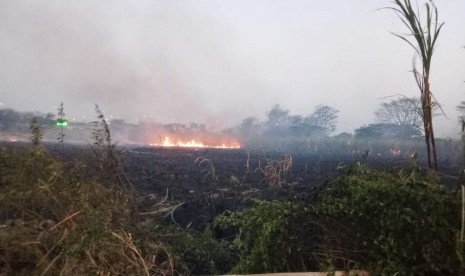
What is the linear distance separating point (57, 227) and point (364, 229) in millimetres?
2650

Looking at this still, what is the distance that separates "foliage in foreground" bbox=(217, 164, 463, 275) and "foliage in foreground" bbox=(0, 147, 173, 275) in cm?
112

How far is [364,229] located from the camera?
3.56 meters

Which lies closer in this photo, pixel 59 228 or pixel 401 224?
pixel 401 224

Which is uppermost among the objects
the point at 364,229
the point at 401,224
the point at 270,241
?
the point at 401,224

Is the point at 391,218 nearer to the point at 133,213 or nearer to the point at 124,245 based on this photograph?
the point at 124,245

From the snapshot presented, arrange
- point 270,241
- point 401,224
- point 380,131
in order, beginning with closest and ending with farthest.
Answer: point 401,224, point 270,241, point 380,131

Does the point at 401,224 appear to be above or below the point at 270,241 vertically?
above

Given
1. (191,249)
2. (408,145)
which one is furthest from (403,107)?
(191,249)

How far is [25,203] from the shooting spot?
3469 mm

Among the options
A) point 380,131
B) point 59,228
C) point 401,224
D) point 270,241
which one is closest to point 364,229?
point 401,224

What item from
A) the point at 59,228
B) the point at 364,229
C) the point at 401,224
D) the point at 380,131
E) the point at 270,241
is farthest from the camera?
the point at 380,131

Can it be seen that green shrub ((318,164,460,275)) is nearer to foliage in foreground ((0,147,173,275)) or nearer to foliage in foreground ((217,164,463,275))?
foliage in foreground ((217,164,463,275))

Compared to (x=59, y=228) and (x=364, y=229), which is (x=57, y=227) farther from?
(x=364, y=229)

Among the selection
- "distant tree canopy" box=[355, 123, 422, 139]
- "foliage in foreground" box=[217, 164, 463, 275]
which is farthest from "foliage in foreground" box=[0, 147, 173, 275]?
"distant tree canopy" box=[355, 123, 422, 139]
